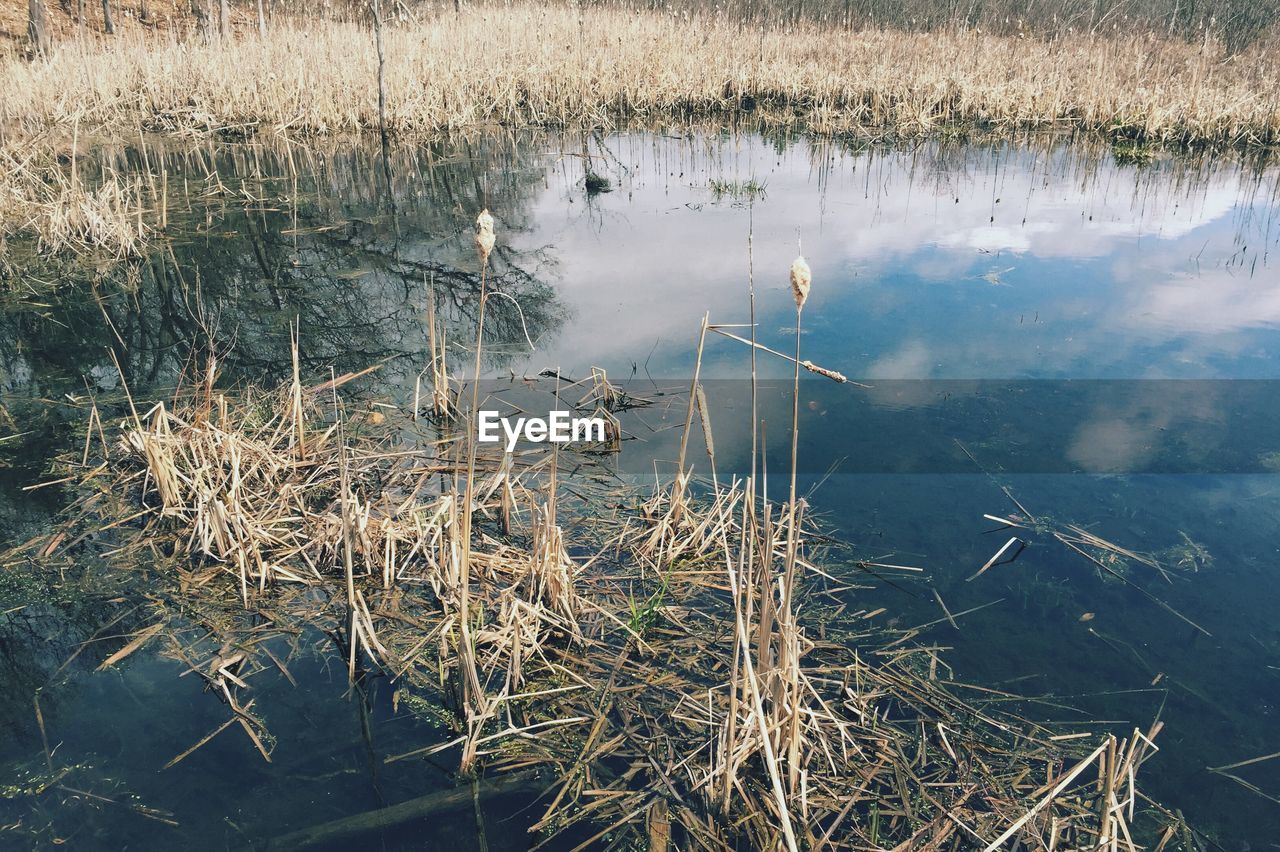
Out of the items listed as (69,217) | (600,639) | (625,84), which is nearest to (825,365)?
(600,639)

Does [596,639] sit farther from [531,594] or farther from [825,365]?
[825,365]

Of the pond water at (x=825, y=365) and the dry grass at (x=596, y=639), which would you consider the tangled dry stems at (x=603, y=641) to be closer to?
the dry grass at (x=596, y=639)

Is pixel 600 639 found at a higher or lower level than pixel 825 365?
lower

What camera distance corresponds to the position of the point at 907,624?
298 centimetres

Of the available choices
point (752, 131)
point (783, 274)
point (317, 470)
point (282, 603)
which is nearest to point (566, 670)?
point (282, 603)

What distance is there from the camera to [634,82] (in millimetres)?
12180

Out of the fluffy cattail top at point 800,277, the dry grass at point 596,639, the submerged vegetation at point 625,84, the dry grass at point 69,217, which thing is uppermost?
the submerged vegetation at point 625,84

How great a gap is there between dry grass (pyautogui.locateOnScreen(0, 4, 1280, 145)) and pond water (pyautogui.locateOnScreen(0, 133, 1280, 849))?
973 millimetres

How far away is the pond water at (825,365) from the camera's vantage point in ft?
8.25

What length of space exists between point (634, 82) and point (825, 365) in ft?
28.6

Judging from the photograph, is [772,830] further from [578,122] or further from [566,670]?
[578,122]

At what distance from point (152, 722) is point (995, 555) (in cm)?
310

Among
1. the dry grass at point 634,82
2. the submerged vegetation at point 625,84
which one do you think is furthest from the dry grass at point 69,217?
the dry grass at point 634,82

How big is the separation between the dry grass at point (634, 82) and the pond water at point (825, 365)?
97 cm
